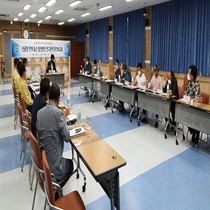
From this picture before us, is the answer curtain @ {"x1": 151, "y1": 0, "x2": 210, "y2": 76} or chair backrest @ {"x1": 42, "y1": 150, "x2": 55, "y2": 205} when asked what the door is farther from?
chair backrest @ {"x1": 42, "y1": 150, "x2": 55, "y2": 205}

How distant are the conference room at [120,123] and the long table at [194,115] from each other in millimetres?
18

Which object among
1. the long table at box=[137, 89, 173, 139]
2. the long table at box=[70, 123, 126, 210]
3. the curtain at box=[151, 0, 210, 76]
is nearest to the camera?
the long table at box=[70, 123, 126, 210]

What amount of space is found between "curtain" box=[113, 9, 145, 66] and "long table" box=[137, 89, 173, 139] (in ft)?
12.3

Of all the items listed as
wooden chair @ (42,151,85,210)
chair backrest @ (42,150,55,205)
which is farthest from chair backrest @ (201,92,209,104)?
chair backrest @ (42,150,55,205)

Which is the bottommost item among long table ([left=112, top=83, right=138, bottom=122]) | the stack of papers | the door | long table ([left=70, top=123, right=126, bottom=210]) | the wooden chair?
the wooden chair

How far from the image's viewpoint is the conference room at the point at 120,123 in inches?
80.0

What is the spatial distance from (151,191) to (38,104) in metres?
1.83

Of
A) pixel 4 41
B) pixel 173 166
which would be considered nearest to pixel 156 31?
pixel 173 166

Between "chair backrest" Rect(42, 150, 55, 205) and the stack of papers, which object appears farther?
the stack of papers

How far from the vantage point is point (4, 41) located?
11.9 metres

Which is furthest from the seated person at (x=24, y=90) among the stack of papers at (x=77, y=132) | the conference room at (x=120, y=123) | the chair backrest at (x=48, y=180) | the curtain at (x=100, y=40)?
the curtain at (x=100, y=40)

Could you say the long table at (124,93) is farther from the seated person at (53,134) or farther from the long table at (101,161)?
the seated person at (53,134)

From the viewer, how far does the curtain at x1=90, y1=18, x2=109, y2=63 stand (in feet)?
34.0

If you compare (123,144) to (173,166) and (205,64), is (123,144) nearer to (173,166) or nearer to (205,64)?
(173,166)
